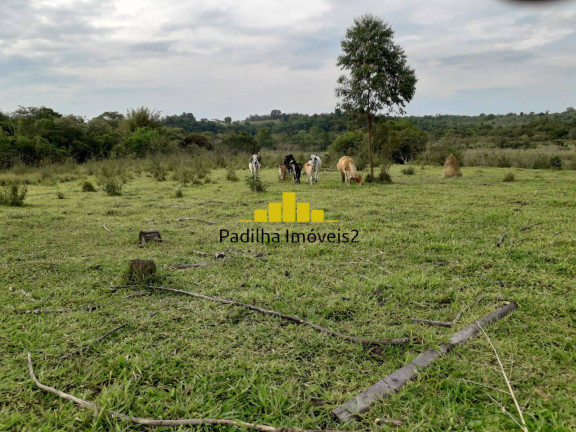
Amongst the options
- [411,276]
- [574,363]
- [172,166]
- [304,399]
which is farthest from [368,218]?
[172,166]

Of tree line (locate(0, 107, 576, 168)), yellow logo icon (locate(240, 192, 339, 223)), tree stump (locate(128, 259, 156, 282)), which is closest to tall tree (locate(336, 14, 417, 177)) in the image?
tree line (locate(0, 107, 576, 168))

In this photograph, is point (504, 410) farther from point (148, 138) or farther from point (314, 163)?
→ point (148, 138)

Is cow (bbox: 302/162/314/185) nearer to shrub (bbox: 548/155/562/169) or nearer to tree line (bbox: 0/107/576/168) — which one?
tree line (bbox: 0/107/576/168)

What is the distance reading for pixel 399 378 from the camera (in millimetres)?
1777

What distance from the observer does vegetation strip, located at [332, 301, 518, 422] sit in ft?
5.23

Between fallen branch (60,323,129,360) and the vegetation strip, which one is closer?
the vegetation strip

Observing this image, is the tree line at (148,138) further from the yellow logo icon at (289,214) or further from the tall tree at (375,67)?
the yellow logo icon at (289,214)

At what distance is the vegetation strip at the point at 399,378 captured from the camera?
159 centimetres

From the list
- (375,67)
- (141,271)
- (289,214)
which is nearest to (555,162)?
(375,67)

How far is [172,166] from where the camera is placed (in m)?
16.6

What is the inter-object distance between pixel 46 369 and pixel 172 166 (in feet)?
50.9

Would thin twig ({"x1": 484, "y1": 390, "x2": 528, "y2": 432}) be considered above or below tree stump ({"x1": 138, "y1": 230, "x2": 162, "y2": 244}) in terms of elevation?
below

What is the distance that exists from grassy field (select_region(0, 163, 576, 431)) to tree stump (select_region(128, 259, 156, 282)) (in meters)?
0.15

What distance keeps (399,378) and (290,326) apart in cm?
80
